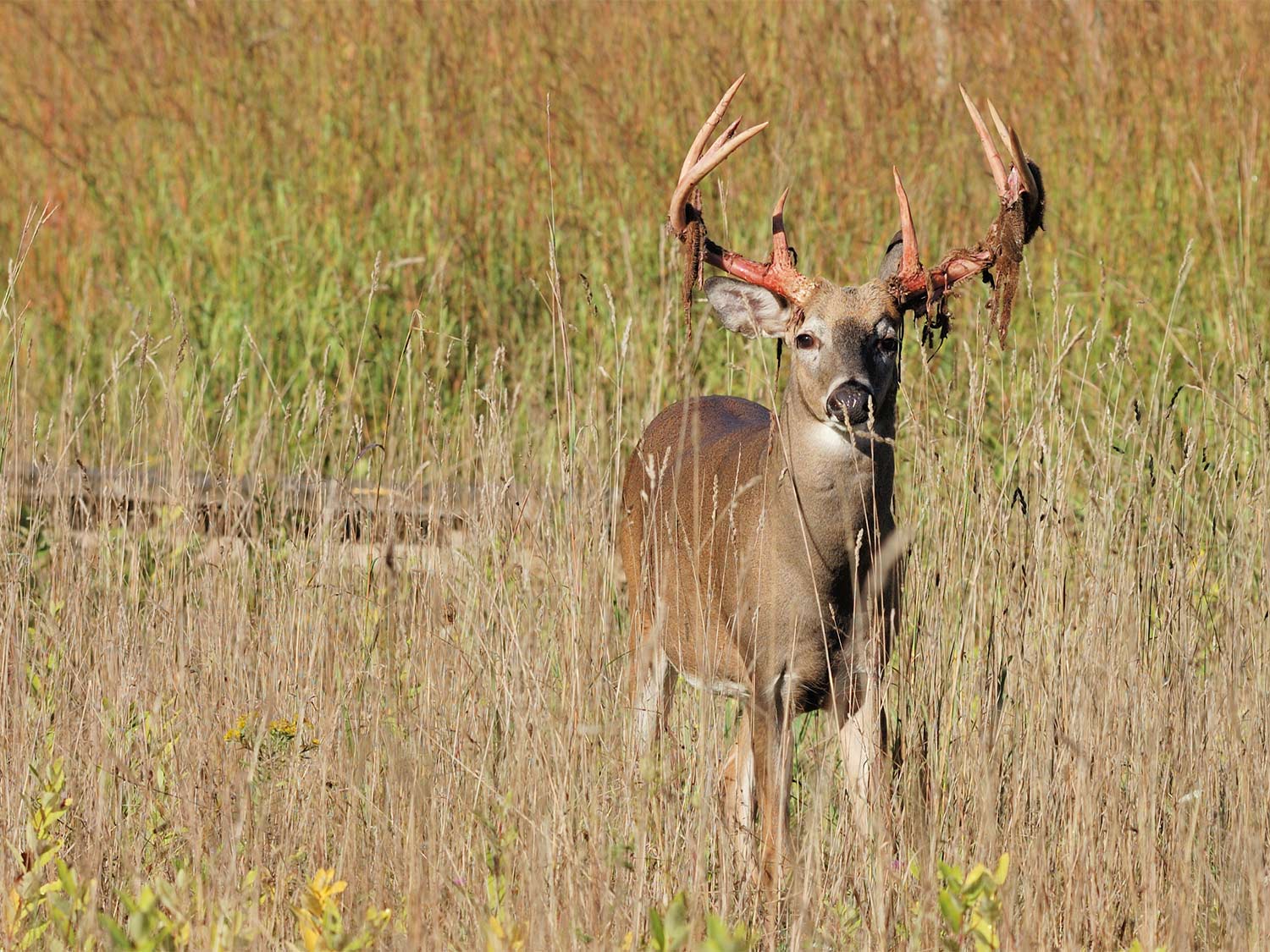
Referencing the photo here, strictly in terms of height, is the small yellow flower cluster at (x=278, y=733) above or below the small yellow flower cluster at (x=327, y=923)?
above

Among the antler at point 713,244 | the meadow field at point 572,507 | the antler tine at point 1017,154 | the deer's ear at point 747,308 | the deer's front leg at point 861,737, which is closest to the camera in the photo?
the meadow field at point 572,507

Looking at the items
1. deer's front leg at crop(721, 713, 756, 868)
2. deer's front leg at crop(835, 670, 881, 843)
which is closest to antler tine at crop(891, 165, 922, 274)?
deer's front leg at crop(835, 670, 881, 843)

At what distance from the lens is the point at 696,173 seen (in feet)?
12.8

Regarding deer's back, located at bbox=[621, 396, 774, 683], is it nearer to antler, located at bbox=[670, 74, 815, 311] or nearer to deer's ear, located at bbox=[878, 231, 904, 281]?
antler, located at bbox=[670, 74, 815, 311]

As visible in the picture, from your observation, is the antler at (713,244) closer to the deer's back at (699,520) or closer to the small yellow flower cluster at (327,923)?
the deer's back at (699,520)

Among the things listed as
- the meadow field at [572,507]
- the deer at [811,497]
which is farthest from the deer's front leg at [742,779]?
the meadow field at [572,507]

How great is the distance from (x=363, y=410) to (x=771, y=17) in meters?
2.76

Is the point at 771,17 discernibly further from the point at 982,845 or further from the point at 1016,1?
the point at 982,845

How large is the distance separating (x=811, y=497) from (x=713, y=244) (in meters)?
0.76

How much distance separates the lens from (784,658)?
3.92 m

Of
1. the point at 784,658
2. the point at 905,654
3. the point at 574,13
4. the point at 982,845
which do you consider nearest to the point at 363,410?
the point at 574,13

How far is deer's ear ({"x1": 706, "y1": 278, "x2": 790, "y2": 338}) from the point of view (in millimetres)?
4215

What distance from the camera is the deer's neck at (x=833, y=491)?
3.92 m

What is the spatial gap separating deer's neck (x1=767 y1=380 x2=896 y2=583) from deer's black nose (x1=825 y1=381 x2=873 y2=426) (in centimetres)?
12
